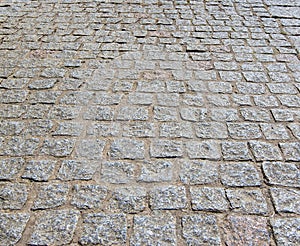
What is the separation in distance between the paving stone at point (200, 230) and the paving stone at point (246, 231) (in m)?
0.08

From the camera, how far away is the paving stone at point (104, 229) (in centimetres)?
249

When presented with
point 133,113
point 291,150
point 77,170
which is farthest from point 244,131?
point 77,170

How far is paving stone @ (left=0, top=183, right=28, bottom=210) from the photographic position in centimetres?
277

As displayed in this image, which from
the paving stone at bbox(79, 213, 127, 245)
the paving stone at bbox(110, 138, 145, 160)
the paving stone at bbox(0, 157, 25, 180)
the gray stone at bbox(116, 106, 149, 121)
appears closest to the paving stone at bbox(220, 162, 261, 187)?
the paving stone at bbox(110, 138, 145, 160)

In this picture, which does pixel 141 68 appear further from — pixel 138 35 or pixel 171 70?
pixel 138 35

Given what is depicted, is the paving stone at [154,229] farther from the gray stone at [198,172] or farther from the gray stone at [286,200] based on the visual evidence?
the gray stone at [286,200]

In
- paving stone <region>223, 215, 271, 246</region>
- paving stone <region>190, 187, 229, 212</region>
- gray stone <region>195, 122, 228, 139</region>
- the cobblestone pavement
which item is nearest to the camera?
paving stone <region>223, 215, 271, 246</region>

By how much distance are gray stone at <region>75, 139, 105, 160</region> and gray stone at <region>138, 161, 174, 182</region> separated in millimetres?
441

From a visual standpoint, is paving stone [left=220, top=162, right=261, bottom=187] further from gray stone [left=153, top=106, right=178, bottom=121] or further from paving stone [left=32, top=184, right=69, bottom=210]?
paving stone [left=32, top=184, right=69, bottom=210]

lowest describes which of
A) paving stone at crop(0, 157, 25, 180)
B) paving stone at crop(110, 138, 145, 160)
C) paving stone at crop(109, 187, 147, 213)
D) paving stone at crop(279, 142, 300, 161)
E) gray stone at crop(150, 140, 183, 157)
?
paving stone at crop(279, 142, 300, 161)

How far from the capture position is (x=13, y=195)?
285cm

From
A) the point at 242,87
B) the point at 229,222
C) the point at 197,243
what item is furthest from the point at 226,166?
the point at 242,87

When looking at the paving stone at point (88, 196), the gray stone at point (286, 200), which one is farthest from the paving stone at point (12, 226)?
the gray stone at point (286, 200)

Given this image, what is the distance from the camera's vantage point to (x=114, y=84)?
4.23 meters
